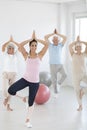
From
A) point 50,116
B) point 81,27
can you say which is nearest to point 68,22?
point 81,27

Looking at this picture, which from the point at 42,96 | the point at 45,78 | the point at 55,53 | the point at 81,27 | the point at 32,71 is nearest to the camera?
the point at 32,71

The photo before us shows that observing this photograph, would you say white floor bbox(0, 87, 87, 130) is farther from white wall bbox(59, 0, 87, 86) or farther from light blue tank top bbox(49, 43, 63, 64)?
white wall bbox(59, 0, 87, 86)

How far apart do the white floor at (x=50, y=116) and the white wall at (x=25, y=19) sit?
6.58ft

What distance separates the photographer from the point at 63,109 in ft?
19.5

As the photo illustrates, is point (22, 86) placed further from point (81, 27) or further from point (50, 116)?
point (81, 27)

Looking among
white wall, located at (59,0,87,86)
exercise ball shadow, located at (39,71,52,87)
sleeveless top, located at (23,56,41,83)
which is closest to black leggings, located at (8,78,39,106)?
sleeveless top, located at (23,56,41,83)

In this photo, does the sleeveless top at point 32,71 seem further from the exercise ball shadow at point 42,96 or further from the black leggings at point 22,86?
the exercise ball shadow at point 42,96

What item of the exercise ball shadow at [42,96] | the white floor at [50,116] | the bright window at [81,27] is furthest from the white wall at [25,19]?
→ the white floor at [50,116]

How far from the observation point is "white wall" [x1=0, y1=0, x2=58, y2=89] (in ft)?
25.1

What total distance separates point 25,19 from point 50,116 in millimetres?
3485

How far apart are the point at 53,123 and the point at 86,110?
1.09 m

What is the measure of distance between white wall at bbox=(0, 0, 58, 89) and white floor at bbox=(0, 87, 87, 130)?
79.0 inches

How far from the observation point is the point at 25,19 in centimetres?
802

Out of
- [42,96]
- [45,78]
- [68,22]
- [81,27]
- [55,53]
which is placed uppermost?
[68,22]
